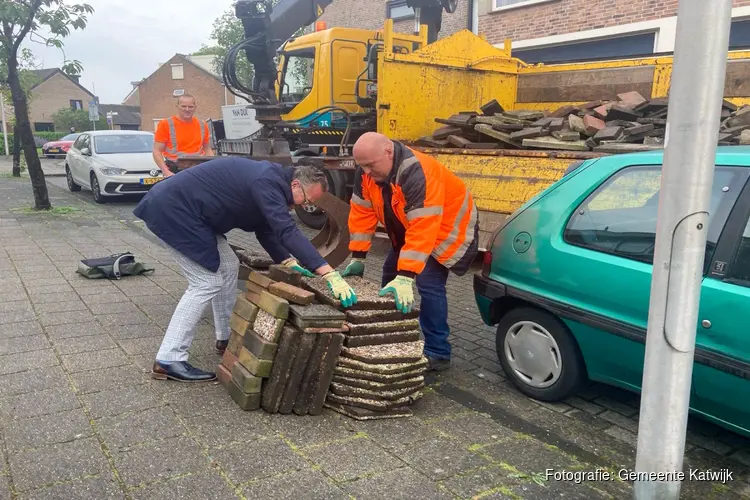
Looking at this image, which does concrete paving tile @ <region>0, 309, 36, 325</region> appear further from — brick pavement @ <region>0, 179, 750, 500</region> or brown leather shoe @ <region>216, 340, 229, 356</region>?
brown leather shoe @ <region>216, 340, 229, 356</region>

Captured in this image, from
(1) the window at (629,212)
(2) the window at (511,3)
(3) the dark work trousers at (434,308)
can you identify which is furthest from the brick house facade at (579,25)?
(3) the dark work trousers at (434,308)

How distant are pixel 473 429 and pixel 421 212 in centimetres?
130

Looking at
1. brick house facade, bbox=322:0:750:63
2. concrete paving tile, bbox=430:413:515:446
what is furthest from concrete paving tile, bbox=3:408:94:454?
brick house facade, bbox=322:0:750:63

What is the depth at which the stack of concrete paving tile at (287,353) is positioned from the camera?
10.7ft

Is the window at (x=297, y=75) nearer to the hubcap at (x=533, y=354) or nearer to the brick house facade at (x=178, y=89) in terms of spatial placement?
the hubcap at (x=533, y=354)

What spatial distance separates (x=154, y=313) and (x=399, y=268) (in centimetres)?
260

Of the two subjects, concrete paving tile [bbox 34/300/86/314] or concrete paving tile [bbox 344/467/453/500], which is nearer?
concrete paving tile [bbox 344/467/453/500]

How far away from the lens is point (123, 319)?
16.4 feet

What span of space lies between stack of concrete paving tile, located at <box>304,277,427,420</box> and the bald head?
829 millimetres

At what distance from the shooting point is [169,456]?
9.52 feet

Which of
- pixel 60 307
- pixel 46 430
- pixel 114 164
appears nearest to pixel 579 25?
pixel 114 164

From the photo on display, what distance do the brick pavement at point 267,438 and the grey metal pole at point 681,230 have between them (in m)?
0.57

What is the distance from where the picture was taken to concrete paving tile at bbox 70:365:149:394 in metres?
3.67

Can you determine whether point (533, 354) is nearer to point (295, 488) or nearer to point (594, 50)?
point (295, 488)
